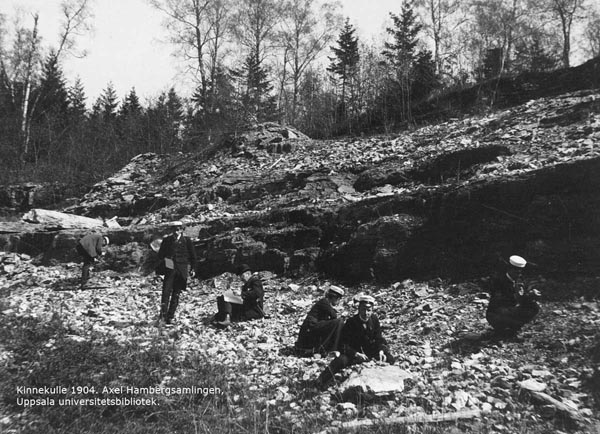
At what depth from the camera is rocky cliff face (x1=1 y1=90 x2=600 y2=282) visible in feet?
24.5

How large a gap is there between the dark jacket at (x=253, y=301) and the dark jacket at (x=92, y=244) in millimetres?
4872

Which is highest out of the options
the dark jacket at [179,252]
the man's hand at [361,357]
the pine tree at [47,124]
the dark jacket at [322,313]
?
the pine tree at [47,124]

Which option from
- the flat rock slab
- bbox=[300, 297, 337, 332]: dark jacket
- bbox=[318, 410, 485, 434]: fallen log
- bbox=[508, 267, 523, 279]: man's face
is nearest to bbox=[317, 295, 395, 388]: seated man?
the flat rock slab

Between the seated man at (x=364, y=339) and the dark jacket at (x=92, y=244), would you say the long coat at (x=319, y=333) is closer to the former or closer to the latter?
the seated man at (x=364, y=339)

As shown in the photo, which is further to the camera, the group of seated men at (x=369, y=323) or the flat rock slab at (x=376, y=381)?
the group of seated men at (x=369, y=323)

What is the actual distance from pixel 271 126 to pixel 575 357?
59.4ft

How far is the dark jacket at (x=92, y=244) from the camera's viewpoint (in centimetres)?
1024

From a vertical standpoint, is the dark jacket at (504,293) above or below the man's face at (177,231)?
below

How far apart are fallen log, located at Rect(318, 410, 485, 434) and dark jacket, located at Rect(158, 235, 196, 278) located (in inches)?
174

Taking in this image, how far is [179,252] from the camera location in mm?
7449

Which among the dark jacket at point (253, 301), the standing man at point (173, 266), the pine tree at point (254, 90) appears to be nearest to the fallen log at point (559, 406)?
the dark jacket at point (253, 301)

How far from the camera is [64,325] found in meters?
6.73

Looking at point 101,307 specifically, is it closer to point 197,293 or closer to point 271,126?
point 197,293

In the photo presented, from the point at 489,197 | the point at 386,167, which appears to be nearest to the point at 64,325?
the point at 489,197
